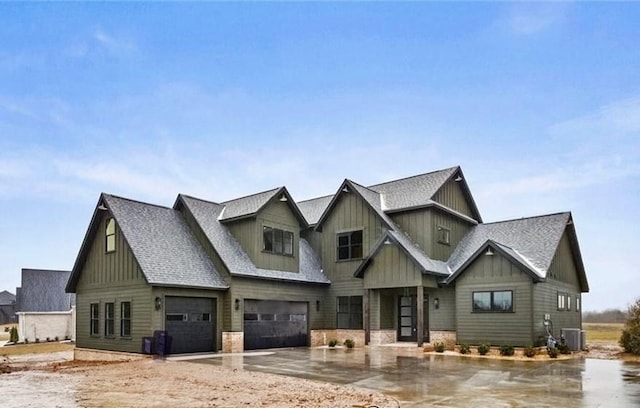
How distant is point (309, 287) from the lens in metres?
29.2

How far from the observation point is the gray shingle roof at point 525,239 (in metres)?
24.7

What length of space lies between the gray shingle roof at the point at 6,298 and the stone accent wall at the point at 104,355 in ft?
182

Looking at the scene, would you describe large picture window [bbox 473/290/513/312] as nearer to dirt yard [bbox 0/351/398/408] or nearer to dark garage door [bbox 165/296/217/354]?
dark garage door [bbox 165/296/217/354]

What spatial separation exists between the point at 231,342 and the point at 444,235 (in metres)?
12.2

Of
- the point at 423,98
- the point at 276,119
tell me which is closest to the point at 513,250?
the point at 423,98

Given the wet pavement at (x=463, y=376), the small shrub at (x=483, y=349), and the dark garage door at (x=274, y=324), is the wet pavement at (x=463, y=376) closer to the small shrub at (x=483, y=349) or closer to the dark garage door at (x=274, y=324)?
the small shrub at (x=483, y=349)

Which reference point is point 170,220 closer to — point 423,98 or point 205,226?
point 205,226

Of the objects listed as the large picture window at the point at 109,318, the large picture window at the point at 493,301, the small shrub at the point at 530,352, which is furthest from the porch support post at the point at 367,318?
the large picture window at the point at 109,318

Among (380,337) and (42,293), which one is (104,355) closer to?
(380,337)

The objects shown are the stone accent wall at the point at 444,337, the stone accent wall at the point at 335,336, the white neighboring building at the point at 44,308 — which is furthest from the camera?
the white neighboring building at the point at 44,308

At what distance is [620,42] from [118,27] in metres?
15.6

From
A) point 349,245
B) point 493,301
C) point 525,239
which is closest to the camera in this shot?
point 493,301

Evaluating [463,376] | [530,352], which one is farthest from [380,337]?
[463,376]

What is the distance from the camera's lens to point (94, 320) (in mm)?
25688
